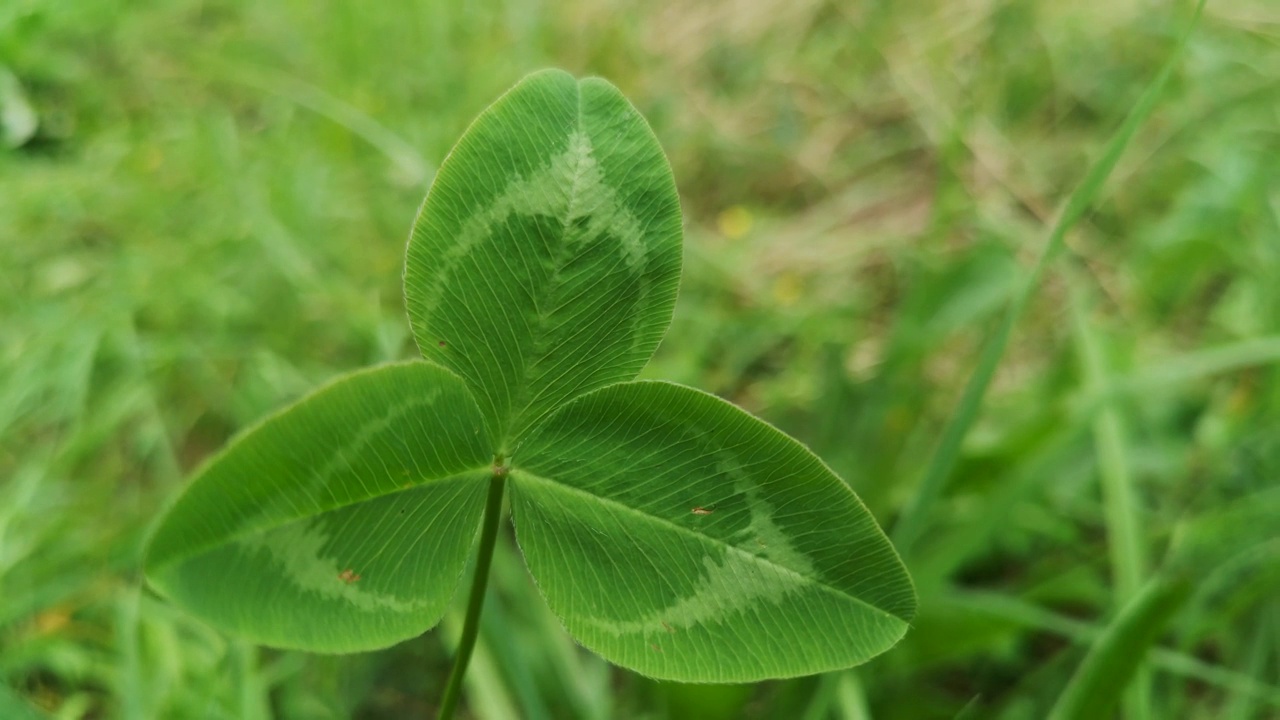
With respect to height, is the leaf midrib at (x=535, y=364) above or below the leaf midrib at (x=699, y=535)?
above

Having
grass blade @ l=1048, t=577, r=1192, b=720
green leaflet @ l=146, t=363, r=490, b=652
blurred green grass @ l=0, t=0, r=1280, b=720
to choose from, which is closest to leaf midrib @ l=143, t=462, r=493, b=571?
green leaflet @ l=146, t=363, r=490, b=652

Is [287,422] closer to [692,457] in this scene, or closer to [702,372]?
[692,457]

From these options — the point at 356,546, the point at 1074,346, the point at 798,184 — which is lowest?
the point at 356,546

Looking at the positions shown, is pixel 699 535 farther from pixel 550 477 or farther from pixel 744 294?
pixel 744 294

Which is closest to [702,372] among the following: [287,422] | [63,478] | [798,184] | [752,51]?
[798,184]

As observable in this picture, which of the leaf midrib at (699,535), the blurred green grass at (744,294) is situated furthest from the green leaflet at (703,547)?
the blurred green grass at (744,294)

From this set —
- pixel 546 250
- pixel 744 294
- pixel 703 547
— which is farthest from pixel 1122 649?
pixel 744 294

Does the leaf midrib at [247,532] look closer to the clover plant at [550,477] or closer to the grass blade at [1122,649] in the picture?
the clover plant at [550,477]
